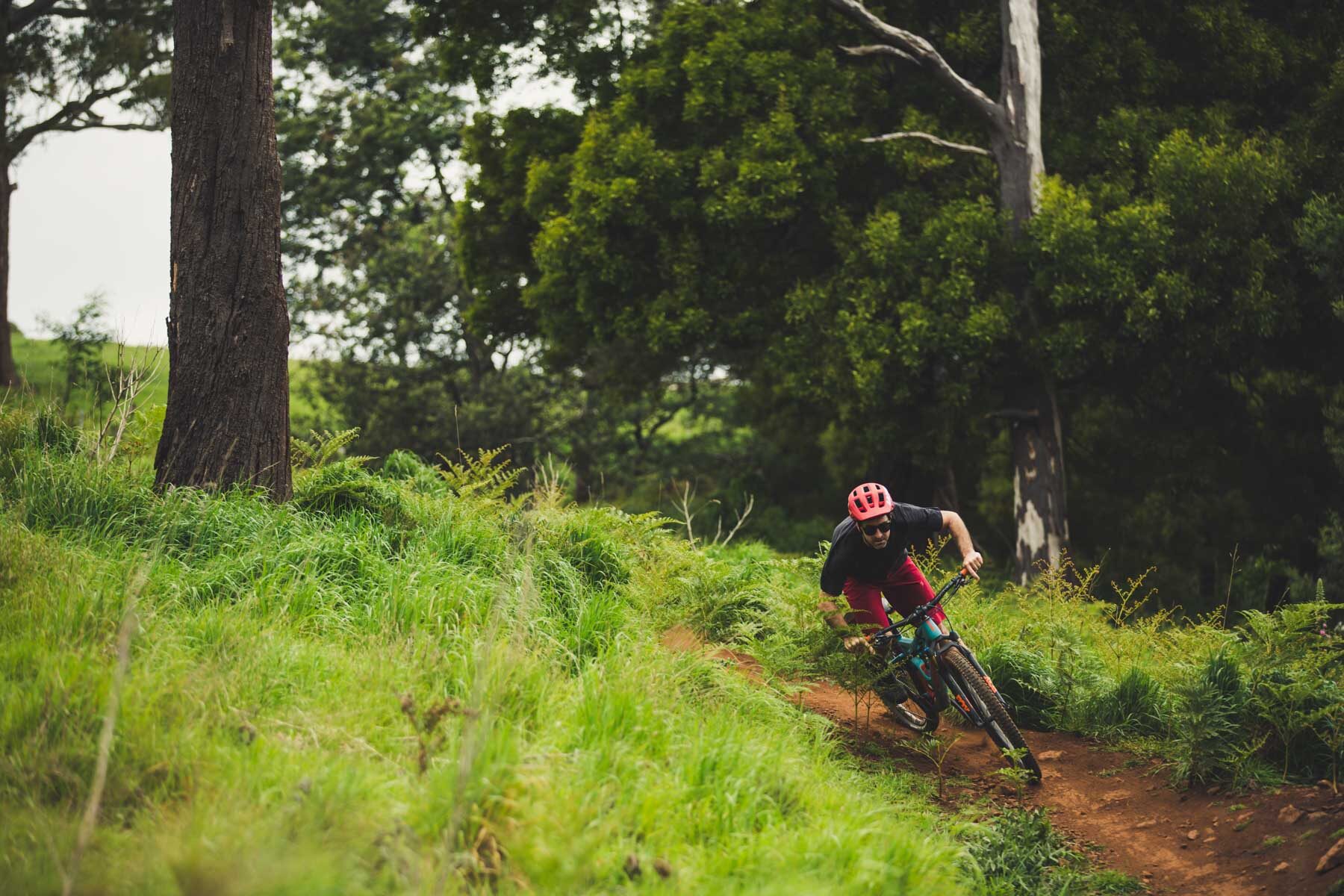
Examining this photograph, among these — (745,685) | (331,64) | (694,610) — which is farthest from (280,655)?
(331,64)

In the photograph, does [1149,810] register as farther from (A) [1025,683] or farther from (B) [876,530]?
(B) [876,530]

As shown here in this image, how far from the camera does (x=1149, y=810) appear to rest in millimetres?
6367

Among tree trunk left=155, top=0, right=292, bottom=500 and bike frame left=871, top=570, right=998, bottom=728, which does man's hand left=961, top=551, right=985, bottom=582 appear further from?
tree trunk left=155, top=0, right=292, bottom=500

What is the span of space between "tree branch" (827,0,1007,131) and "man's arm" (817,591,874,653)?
9.97 m

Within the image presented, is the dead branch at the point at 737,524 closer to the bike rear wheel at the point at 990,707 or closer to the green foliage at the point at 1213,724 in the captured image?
the bike rear wheel at the point at 990,707

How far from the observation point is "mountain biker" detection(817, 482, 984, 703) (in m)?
6.66

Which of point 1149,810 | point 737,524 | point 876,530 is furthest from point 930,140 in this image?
point 1149,810

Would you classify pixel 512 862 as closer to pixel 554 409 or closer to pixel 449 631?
pixel 449 631

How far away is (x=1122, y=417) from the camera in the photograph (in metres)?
17.7

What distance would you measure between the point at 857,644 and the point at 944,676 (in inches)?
27.4

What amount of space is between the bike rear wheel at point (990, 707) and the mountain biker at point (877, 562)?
0.84 ft

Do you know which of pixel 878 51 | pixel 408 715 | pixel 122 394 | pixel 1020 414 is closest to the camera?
pixel 408 715

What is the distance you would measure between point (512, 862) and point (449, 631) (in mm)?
2098

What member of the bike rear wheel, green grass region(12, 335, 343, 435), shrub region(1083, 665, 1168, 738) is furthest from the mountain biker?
green grass region(12, 335, 343, 435)
